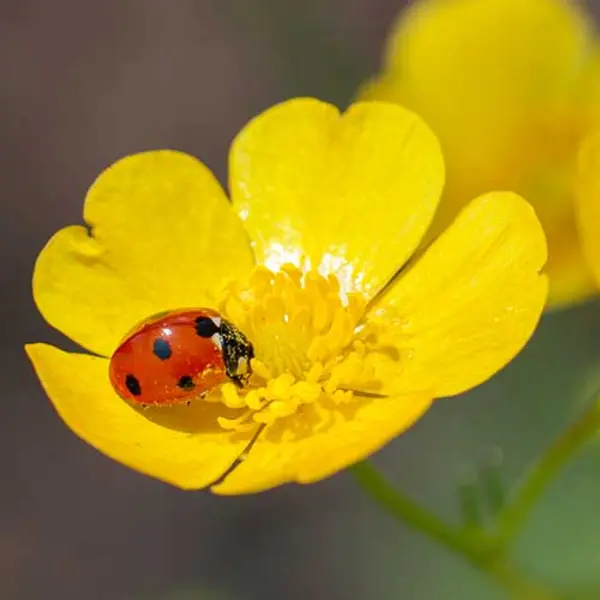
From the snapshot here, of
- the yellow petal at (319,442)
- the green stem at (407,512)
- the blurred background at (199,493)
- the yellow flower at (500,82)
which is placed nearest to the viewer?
the yellow petal at (319,442)

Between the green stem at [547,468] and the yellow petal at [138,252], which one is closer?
the green stem at [547,468]

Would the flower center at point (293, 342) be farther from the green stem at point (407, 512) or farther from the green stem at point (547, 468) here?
the green stem at point (547, 468)

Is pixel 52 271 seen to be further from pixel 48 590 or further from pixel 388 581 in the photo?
pixel 48 590

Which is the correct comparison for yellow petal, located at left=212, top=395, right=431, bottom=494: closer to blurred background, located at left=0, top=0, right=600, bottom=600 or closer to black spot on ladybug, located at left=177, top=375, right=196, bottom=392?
black spot on ladybug, located at left=177, top=375, right=196, bottom=392

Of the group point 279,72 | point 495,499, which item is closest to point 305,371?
point 495,499

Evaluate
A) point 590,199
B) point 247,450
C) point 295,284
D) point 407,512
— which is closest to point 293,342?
point 295,284

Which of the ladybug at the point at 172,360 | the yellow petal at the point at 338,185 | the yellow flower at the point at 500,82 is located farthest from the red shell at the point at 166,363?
the yellow flower at the point at 500,82

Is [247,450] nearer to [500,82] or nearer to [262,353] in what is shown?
[262,353]
